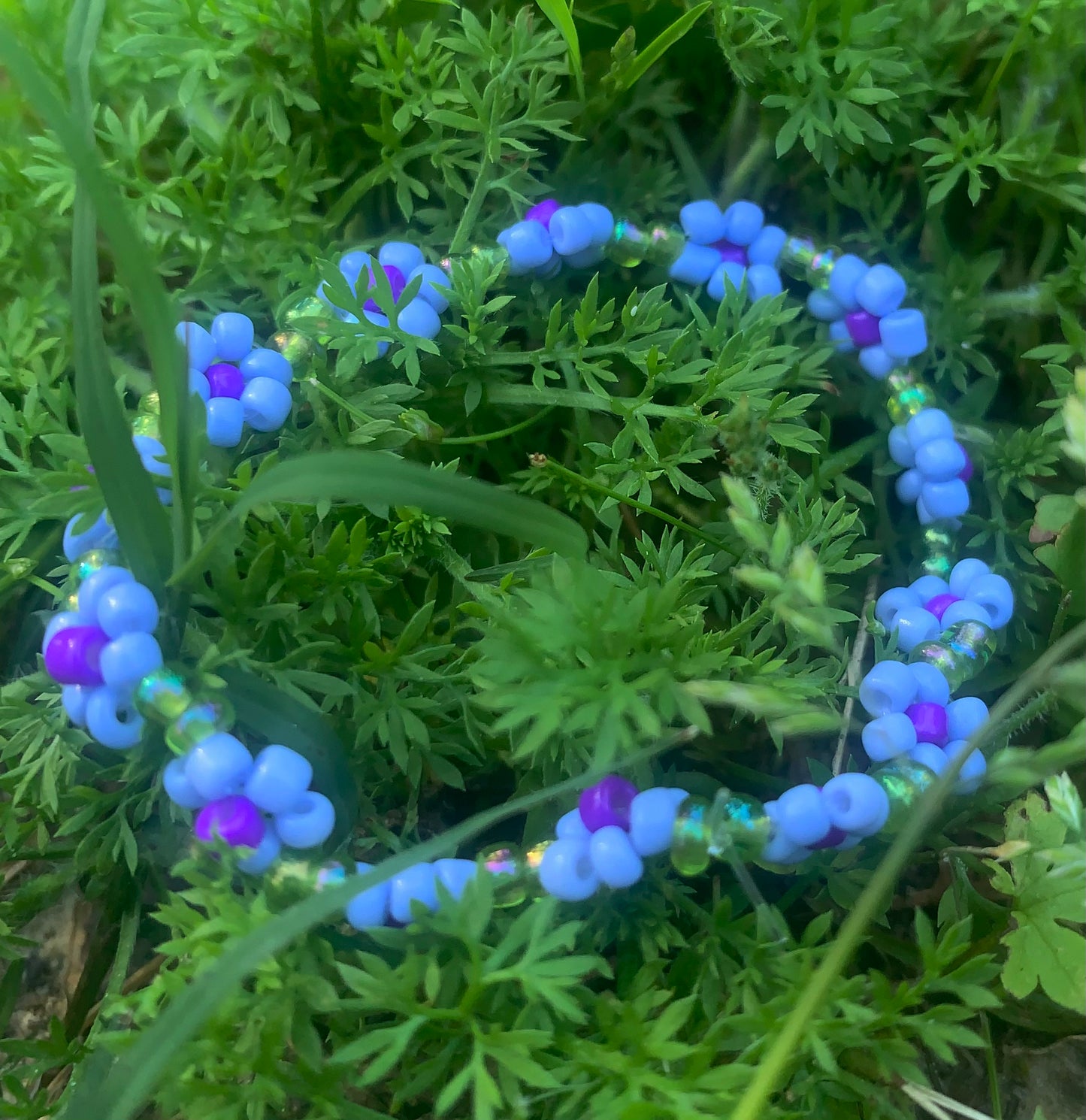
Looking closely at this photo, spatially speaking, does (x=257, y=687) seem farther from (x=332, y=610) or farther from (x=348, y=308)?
(x=348, y=308)

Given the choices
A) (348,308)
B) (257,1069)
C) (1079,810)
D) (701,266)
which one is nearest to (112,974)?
(257,1069)

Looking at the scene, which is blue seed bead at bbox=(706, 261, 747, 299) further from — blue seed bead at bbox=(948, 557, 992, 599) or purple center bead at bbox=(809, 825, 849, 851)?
purple center bead at bbox=(809, 825, 849, 851)

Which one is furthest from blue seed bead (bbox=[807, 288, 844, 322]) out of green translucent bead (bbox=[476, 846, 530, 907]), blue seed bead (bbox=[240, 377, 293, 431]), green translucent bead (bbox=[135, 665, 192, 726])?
green translucent bead (bbox=[135, 665, 192, 726])

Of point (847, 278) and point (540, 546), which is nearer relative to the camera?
point (540, 546)

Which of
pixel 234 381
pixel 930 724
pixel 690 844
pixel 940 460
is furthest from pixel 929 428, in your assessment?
pixel 234 381

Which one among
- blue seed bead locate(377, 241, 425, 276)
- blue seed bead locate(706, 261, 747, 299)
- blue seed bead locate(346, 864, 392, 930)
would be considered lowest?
blue seed bead locate(346, 864, 392, 930)

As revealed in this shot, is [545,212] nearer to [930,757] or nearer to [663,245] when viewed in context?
[663,245]
